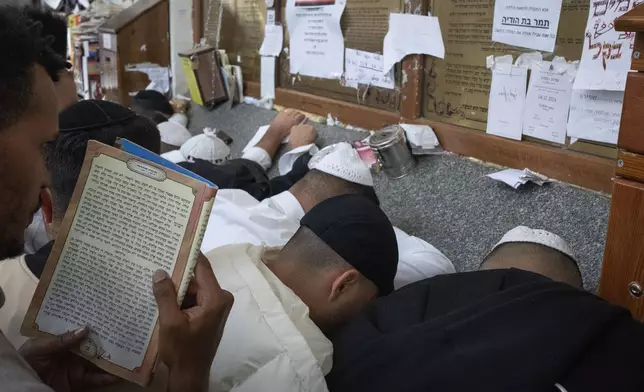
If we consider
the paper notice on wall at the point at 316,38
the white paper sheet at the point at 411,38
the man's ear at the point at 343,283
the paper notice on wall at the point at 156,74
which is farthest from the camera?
the paper notice on wall at the point at 156,74

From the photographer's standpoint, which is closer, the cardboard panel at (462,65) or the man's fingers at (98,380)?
the man's fingers at (98,380)

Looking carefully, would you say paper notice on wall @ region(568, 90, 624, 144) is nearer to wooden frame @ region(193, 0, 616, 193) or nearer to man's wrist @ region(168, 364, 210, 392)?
wooden frame @ region(193, 0, 616, 193)

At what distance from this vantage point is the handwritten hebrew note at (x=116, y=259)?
1.81 ft

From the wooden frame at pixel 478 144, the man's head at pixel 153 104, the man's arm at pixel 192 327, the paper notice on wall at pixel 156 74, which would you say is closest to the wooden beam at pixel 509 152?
the wooden frame at pixel 478 144

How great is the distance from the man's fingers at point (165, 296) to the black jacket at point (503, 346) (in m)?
0.28

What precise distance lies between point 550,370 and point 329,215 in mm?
439

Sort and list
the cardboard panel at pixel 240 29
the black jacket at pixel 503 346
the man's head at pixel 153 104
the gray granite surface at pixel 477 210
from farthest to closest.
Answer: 1. the man's head at pixel 153 104
2. the cardboard panel at pixel 240 29
3. the gray granite surface at pixel 477 210
4. the black jacket at pixel 503 346

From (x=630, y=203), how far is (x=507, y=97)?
0.51 meters

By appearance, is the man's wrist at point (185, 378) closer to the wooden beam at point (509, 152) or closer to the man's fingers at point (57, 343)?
the man's fingers at point (57, 343)

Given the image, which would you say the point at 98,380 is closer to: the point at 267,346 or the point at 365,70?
the point at 267,346

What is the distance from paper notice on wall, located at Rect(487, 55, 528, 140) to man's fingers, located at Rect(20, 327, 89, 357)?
866 mm

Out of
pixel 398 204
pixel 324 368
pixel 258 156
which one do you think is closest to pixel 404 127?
pixel 398 204

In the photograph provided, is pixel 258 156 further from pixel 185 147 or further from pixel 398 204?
pixel 398 204

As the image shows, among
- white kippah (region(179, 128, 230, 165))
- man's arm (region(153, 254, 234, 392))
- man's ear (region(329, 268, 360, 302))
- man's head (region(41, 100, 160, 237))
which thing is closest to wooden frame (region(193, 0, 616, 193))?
white kippah (region(179, 128, 230, 165))
